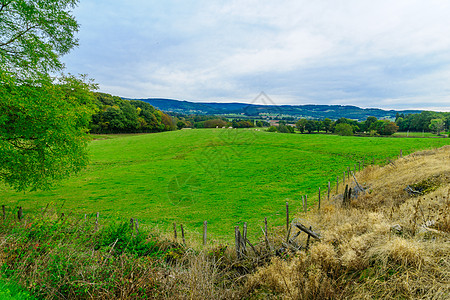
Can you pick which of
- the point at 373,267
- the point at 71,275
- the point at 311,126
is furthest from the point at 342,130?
the point at 71,275

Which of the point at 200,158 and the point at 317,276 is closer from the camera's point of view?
the point at 317,276

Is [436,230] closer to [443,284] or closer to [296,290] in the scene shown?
[443,284]

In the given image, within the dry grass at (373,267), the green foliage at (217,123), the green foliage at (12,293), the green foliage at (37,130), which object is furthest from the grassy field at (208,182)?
the dry grass at (373,267)

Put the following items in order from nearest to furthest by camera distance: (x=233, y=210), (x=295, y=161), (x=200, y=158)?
1. (x=233, y=210)
2. (x=295, y=161)
3. (x=200, y=158)

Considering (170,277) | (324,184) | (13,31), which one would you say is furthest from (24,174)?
(324,184)

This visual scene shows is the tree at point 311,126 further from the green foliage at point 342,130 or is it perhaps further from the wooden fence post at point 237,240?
the wooden fence post at point 237,240

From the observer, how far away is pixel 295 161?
3431 cm

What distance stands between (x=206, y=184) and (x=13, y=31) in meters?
19.5

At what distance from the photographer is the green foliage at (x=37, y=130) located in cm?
1059

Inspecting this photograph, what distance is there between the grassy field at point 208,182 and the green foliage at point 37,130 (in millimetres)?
2517

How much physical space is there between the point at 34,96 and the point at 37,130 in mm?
1713

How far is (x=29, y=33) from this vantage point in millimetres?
12070

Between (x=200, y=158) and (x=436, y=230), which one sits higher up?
(x=436, y=230)

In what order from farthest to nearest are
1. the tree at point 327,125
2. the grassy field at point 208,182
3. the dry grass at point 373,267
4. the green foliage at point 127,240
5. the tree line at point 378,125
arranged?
the tree line at point 378,125
the tree at point 327,125
the grassy field at point 208,182
the green foliage at point 127,240
the dry grass at point 373,267
